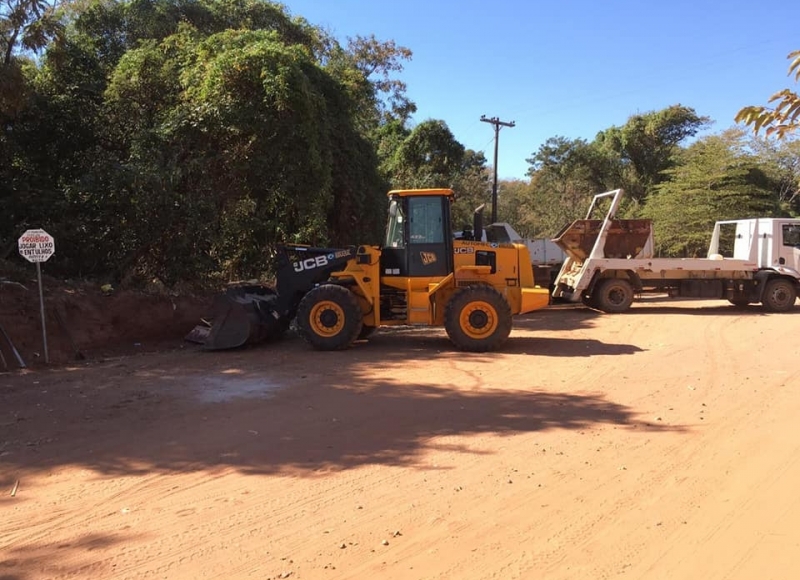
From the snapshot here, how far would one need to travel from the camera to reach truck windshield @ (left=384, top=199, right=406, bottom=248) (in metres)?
10.9

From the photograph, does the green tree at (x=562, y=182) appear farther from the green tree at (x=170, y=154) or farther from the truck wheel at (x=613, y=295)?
the green tree at (x=170, y=154)

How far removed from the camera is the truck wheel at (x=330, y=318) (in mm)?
10617

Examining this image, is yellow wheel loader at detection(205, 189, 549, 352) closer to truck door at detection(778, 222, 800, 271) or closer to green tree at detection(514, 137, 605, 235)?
truck door at detection(778, 222, 800, 271)

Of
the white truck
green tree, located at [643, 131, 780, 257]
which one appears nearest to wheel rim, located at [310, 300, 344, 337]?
the white truck

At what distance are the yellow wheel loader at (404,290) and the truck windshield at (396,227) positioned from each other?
18 mm

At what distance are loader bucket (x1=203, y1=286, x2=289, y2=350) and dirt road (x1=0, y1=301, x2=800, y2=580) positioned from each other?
1660mm

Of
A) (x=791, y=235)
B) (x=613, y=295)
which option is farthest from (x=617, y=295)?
(x=791, y=235)

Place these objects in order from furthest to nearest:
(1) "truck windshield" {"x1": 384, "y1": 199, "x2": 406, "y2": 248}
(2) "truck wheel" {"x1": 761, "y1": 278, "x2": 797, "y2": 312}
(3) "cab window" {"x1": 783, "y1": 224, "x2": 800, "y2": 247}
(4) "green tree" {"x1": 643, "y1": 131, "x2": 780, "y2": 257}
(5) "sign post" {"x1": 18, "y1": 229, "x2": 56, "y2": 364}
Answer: (4) "green tree" {"x1": 643, "y1": 131, "x2": 780, "y2": 257} < (3) "cab window" {"x1": 783, "y1": 224, "x2": 800, "y2": 247} < (2) "truck wheel" {"x1": 761, "y1": 278, "x2": 797, "y2": 312} < (1) "truck windshield" {"x1": 384, "y1": 199, "x2": 406, "y2": 248} < (5) "sign post" {"x1": 18, "y1": 229, "x2": 56, "y2": 364}

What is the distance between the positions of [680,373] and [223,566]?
723 cm

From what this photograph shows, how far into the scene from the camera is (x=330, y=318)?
420 inches

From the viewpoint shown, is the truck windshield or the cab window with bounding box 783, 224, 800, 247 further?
the cab window with bounding box 783, 224, 800, 247

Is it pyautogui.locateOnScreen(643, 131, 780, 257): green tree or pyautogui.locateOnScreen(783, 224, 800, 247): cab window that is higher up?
pyautogui.locateOnScreen(643, 131, 780, 257): green tree

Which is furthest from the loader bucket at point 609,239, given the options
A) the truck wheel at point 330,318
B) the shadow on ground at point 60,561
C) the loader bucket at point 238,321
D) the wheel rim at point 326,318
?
the shadow on ground at point 60,561

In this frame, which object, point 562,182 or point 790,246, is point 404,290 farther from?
point 562,182
